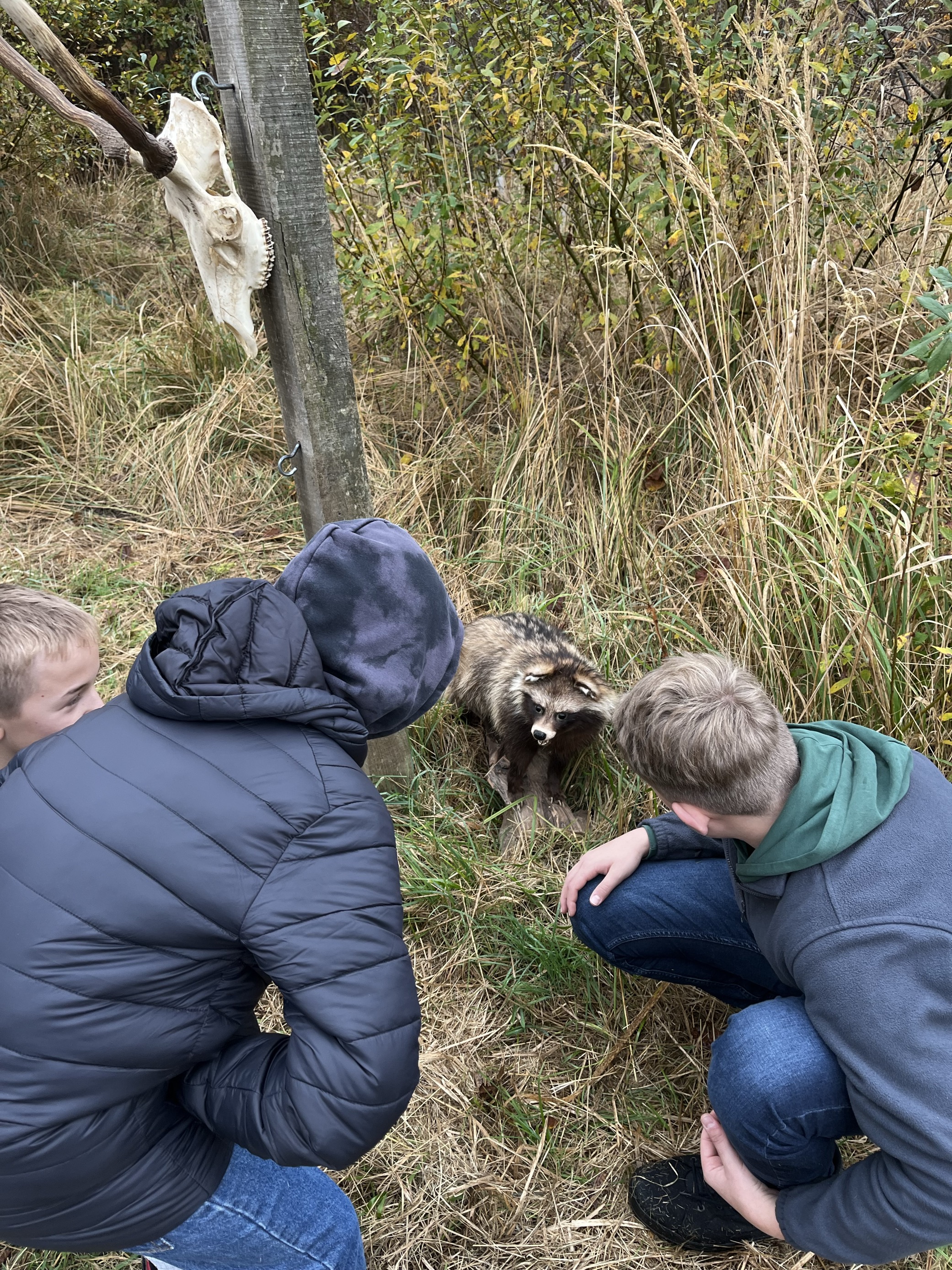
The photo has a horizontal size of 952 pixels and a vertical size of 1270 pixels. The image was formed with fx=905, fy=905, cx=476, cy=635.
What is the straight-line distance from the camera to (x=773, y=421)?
2.90 m

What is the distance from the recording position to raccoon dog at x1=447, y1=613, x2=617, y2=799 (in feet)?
11.0

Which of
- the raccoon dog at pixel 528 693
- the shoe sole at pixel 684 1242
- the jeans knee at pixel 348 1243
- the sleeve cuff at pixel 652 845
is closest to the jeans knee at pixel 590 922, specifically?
the sleeve cuff at pixel 652 845

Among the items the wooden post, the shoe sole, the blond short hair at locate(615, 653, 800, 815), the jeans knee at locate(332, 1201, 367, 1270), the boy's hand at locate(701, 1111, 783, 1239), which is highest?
the wooden post

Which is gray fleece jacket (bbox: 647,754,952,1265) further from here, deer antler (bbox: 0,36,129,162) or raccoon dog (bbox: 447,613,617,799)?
deer antler (bbox: 0,36,129,162)

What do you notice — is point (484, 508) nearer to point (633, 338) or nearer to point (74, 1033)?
point (633, 338)

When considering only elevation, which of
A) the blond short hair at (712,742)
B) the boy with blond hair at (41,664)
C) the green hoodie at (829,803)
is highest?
the boy with blond hair at (41,664)

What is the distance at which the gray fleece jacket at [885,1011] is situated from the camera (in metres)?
1.49

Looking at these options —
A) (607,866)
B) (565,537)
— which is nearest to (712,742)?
(607,866)

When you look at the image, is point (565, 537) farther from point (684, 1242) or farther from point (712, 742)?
point (684, 1242)

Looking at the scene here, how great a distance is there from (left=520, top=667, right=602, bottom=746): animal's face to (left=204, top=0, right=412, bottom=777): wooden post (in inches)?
38.7

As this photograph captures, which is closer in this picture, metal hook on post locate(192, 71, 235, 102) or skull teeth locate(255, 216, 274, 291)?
metal hook on post locate(192, 71, 235, 102)

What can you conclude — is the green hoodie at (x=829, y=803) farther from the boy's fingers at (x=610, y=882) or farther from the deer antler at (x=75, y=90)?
the deer antler at (x=75, y=90)

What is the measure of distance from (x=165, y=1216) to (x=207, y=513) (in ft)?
11.8

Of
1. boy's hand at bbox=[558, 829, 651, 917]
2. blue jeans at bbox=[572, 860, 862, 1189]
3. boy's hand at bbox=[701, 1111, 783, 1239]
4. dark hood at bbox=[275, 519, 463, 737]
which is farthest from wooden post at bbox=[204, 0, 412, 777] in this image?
boy's hand at bbox=[701, 1111, 783, 1239]
